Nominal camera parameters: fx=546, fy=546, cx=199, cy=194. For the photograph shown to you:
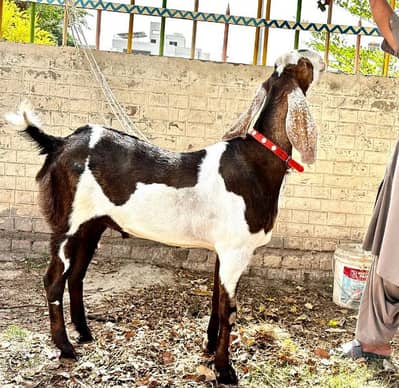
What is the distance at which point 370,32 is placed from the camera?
4.89 meters

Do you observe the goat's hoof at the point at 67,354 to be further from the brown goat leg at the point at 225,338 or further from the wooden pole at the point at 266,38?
the wooden pole at the point at 266,38

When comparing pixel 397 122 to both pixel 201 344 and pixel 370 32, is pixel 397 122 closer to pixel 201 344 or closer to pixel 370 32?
pixel 370 32

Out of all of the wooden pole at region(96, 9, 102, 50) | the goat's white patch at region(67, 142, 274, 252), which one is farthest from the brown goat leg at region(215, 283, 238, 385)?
the wooden pole at region(96, 9, 102, 50)

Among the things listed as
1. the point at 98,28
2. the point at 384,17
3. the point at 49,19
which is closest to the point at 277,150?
the point at 384,17

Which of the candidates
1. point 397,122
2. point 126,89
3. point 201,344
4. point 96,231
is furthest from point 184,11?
point 201,344

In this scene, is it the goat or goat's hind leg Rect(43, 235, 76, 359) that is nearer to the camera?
the goat

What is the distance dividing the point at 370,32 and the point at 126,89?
88.6 inches

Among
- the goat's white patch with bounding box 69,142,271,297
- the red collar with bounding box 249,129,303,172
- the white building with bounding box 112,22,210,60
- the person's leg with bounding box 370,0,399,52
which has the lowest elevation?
the goat's white patch with bounding box 69,142,271,297

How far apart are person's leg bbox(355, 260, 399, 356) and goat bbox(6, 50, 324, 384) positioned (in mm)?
868

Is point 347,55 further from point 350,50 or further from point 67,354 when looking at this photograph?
point 67,354

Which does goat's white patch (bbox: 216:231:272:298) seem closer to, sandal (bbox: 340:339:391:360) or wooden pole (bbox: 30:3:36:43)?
sandal (bbox: 340:339:391:360)

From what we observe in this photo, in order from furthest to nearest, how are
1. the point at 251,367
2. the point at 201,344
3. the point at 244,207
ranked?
1. the point at 201,344
2. the point at 251,367
3. the point at 244,207

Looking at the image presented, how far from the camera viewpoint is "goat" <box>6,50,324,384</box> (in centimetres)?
290

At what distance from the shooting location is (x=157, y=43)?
5828 mm
